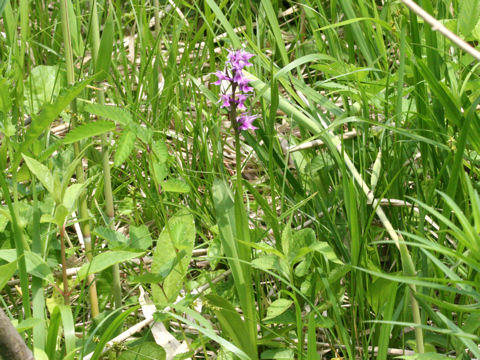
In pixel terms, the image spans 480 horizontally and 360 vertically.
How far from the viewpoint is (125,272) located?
1.76 meters

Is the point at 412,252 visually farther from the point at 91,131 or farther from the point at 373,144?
the point at 91,131

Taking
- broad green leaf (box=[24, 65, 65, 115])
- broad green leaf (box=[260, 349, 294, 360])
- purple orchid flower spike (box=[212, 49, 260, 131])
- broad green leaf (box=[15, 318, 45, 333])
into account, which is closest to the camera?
broad green leaf (box=[15, 318, 45, 333])

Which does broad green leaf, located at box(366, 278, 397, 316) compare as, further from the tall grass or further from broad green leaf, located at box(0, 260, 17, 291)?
broad green leaf, located at box(0, 260, 17, 291)

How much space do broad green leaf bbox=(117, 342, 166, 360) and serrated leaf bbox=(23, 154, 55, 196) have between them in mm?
371

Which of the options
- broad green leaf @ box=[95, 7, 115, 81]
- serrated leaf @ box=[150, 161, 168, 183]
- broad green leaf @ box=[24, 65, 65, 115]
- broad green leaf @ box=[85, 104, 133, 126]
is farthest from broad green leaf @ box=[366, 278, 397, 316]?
Result: broad green leaf @ box=[24, 65, 65, 115]

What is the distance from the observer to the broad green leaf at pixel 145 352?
138cm

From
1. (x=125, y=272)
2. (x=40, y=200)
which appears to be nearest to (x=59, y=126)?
(x=40, y=200)

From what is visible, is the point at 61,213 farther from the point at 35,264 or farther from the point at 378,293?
the point at 378,293

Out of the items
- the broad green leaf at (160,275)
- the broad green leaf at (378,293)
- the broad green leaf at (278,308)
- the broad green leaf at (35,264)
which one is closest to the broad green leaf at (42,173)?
the broad green leaf at (35,264)

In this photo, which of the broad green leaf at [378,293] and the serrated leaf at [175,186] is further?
the serrated leaf at [175,186]

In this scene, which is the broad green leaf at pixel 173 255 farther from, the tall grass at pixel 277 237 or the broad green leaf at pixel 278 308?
the broad green leaf at pixel 278 308

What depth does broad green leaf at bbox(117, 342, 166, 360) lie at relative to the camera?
1.38 m

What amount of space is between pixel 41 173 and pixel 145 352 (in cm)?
43

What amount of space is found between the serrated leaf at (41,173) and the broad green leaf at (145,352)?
14.6 inches
